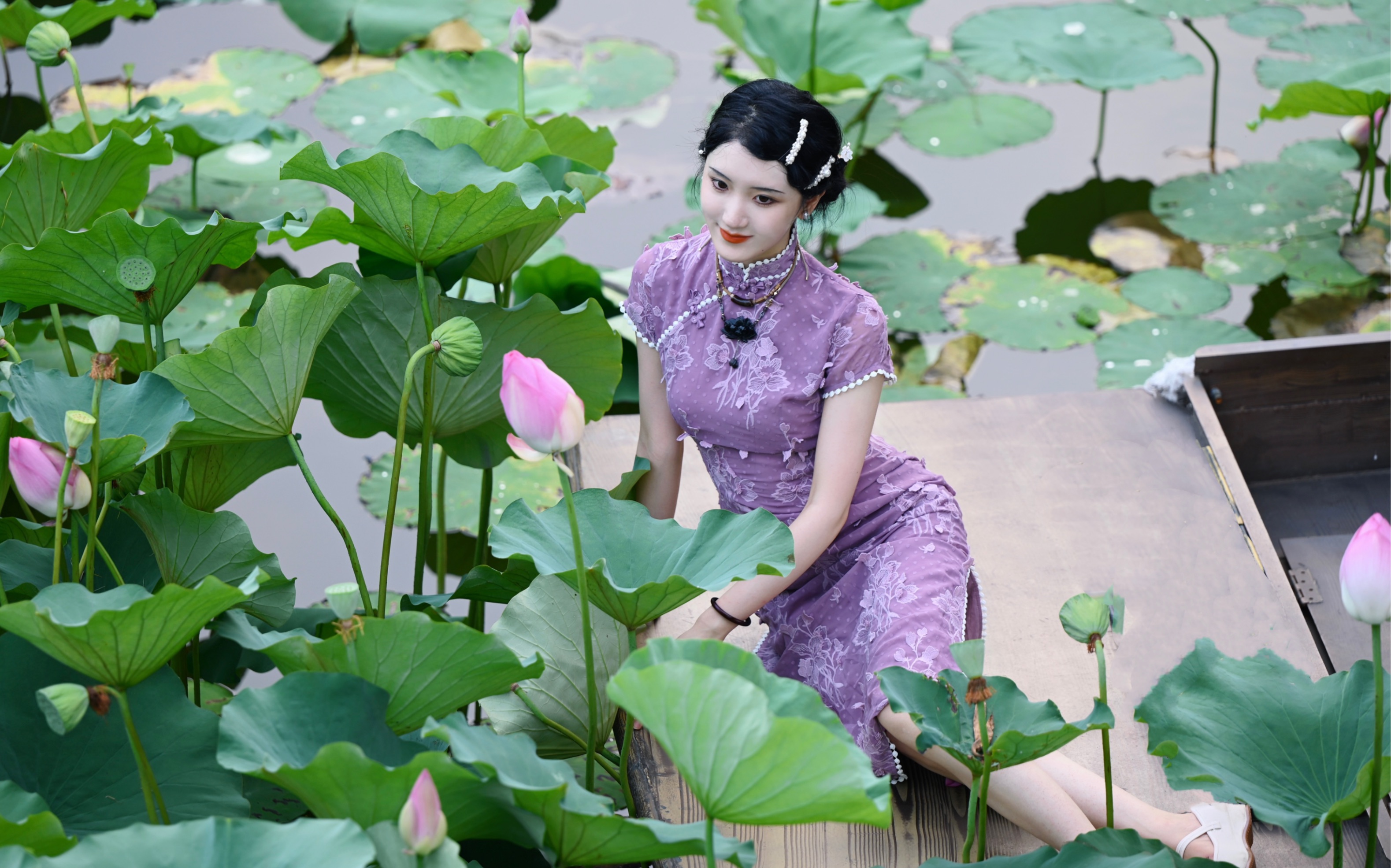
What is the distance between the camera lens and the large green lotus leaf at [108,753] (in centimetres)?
117

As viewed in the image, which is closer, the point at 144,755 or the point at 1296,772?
A: the point at 144,755

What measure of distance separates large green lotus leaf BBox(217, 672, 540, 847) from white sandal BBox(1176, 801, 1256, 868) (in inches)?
31.3

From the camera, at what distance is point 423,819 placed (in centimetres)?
91

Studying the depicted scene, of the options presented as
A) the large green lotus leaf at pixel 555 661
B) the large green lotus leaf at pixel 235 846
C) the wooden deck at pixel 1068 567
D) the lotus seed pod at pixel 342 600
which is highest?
the large green lotus leaf at pixel 235 846

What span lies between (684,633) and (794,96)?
0.70 metres

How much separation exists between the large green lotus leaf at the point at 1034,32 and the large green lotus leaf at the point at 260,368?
236cm

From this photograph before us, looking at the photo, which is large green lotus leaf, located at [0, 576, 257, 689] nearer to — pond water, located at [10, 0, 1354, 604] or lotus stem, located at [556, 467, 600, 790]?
lotus stem, located at [556, 467, 600, 790]

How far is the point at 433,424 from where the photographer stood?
66.3 inches

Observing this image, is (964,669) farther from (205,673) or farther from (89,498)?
(205,673)

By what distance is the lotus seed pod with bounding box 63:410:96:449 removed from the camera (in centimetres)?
109

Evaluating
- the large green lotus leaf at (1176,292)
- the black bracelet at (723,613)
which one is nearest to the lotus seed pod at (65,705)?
the black bracelet at (723,613)

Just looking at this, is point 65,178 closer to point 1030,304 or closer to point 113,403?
point 113,403

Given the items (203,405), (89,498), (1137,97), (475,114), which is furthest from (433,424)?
(1137,97)

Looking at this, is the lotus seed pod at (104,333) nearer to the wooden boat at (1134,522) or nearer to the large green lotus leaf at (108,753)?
the large green lotus leaf at (108,753)
